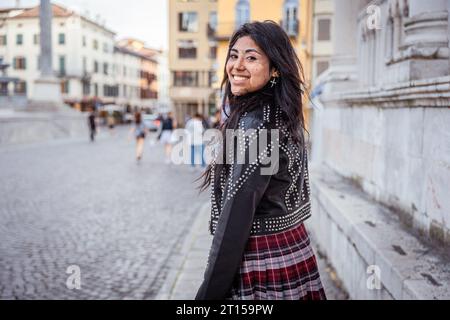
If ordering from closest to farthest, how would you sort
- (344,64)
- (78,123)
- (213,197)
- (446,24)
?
(213,197)
(446,24)
(344,64)
(78,123)

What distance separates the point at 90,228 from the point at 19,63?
33.9 meters

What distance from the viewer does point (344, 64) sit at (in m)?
7.23

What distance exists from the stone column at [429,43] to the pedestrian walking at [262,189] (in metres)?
2.27

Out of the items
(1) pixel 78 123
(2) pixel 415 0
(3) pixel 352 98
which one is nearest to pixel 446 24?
(2) pixel 415 0

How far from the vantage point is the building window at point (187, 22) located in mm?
49906

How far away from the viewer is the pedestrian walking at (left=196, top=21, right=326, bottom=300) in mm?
1691

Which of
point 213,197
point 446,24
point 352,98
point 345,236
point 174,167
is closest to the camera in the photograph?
point 213,197

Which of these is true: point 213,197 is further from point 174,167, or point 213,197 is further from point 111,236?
point 174,167

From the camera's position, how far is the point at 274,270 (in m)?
1.84

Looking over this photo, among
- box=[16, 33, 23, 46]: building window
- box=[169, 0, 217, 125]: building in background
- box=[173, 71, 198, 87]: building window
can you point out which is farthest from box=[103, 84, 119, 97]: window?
box=[16, 33, 23, 46]: building window

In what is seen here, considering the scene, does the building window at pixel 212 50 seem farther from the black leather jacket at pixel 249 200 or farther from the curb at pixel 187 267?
the black leather jacket at pixel 249 200

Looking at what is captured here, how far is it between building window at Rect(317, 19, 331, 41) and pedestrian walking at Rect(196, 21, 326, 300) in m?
35.3

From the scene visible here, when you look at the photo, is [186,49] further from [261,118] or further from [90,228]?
[261,118]
